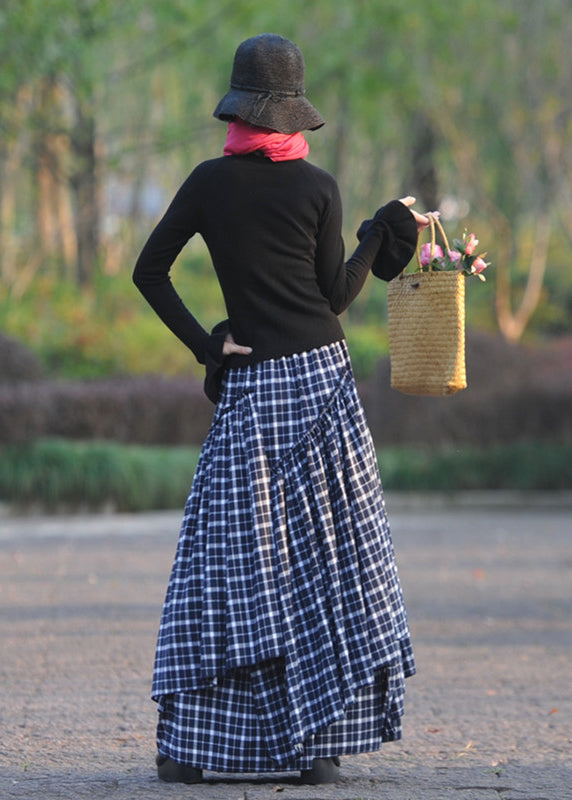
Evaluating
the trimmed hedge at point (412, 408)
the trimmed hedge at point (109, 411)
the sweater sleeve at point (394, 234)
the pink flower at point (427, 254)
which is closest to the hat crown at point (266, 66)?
the sweater sleeve at point (394, 234)

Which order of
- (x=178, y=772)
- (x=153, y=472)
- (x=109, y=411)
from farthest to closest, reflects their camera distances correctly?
(x=109, y=411) → (x=153, y=472) → (x=178, y=772)

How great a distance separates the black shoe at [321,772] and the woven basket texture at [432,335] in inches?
40.6

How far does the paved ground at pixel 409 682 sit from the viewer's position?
4133 millimetres

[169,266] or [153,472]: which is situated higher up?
[169,266]

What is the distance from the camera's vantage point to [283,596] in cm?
391

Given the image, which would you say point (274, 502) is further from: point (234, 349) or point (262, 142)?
point (262, 142)

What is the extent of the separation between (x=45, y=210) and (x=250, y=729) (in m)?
20.6

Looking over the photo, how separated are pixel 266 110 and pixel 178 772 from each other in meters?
1.78

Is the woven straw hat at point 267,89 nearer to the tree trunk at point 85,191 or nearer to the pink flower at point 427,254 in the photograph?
the pink flower at point 427,254

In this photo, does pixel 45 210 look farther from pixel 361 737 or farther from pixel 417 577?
pixel 361 737

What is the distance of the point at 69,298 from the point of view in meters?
18.7

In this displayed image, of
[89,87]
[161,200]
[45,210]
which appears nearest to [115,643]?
[89,87]

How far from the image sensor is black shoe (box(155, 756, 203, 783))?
13.2ft

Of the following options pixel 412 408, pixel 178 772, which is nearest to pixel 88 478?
pixel 412 408
